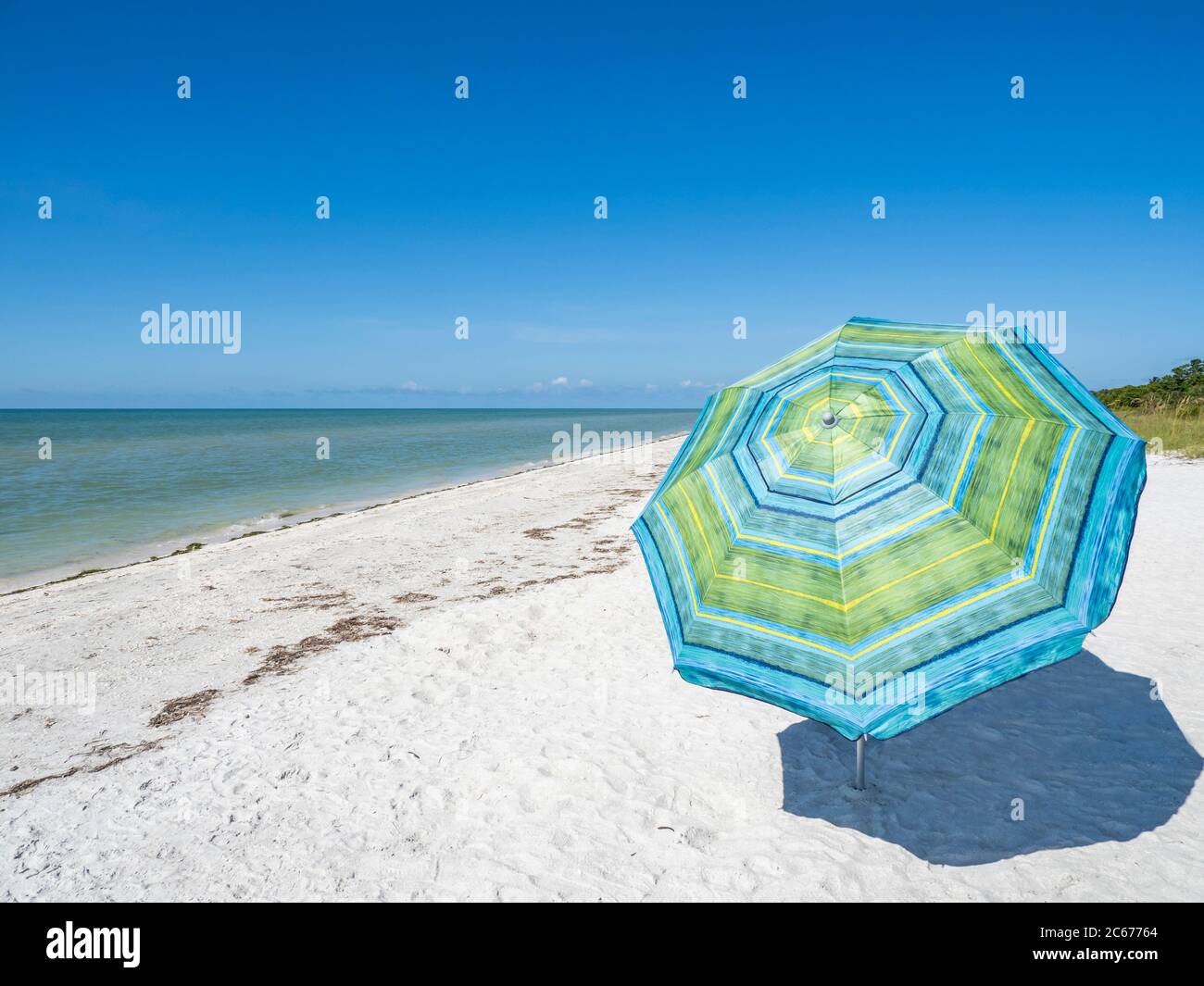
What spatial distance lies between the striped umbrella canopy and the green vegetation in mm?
13370

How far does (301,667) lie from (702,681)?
5.25 m

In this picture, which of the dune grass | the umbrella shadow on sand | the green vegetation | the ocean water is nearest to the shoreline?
the ocean water

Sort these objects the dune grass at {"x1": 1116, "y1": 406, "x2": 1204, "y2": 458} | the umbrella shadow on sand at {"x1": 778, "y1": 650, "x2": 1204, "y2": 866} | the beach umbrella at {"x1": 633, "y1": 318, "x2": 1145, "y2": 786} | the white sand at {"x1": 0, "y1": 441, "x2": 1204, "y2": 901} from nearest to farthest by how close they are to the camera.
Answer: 1. the beach umbrella at {"x1": 633, "y1": 318, "x2": 1145, "y2": 786}
2. the white sand at {"x1": 0, "y1": 441, "x2": 1204, "y2": 901}
3. the umbrella shadow on sand at {"x1": 778, "y1": 650, "x2": 1204, "y2": 866}
4. the dune grass at {"x1": 1116, "y1": 406, "x2": 1204, "y2": 458}

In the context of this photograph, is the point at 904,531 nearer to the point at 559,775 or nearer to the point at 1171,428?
the point at 559,775

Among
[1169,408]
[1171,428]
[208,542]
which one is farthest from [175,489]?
[1169,408]

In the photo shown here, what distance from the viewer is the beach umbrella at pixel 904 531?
283cm

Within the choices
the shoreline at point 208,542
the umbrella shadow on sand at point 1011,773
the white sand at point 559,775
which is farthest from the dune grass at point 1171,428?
the shoreline at point 208,542

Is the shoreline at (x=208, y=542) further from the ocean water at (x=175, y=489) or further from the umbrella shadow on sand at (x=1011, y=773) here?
the umbrella shadow on sand at (x=1011, y=773)

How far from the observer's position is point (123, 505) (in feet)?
67.5

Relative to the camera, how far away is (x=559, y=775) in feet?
15.3

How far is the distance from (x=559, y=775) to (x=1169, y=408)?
30.0m

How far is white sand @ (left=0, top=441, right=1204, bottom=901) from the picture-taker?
3682mm

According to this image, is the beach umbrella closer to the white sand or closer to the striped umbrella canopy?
the striped umbrella canopy
